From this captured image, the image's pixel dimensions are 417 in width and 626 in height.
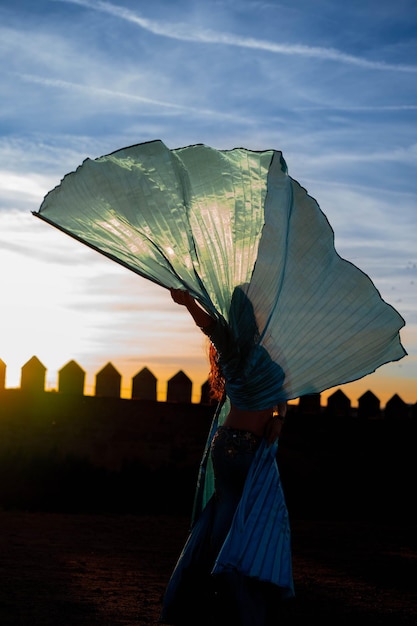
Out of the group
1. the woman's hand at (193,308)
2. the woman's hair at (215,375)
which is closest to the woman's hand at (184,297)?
the woman's hand at (193,308)

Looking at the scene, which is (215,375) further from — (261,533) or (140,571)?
(140,571)

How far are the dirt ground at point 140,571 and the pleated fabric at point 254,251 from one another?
152 centimetres

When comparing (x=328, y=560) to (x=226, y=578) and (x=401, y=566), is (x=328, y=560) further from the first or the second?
(x=226, y=578)

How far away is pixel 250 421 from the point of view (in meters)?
4.99

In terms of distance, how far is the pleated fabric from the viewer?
4.98m

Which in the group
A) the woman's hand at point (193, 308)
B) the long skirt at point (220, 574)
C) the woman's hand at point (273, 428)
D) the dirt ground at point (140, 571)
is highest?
the woman's hand at point (193, 308)

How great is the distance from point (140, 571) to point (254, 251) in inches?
153

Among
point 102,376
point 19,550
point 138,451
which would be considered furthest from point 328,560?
point 102,376

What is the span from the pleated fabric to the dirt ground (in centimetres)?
152

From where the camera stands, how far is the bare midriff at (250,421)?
4.98 meters

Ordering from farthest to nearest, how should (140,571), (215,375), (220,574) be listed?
(140,571), (215,375), (220,574)

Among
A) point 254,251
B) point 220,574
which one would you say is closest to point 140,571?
point 220,574

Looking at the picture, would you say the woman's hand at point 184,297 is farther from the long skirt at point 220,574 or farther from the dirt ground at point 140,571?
the dirt ground at point 140,571

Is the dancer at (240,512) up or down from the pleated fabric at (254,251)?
down
